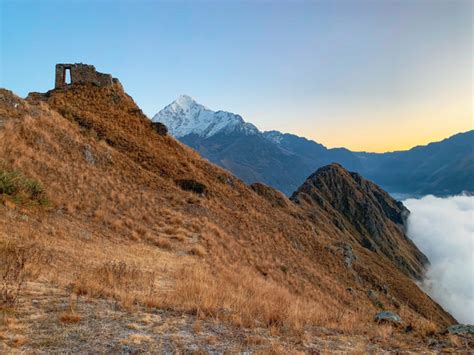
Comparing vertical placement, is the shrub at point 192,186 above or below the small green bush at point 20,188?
above

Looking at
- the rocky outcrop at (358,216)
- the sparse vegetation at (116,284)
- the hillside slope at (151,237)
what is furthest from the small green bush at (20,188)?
the rocky outcrop at (358,216)

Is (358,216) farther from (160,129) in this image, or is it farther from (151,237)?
(151,237)

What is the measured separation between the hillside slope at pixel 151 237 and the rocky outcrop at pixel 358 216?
358 ft

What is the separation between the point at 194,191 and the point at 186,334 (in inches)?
905

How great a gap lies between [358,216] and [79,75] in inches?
6406

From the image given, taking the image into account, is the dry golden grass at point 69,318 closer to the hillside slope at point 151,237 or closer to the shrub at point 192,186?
the hillside slope at point 151,237

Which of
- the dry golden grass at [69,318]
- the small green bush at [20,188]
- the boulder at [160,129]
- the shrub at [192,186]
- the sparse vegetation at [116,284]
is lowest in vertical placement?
the dry golden grass at [69,318]

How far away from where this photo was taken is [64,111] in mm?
30781

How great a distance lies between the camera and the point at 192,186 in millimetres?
29766

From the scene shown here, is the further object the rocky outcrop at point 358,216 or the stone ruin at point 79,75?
the rocky outcrop at point 358,216

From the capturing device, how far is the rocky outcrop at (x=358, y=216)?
15384 centimetres

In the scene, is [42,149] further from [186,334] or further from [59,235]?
[186,334]

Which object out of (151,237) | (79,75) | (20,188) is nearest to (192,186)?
(151,237)

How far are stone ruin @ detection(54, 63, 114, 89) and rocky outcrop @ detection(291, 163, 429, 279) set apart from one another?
360 ft
